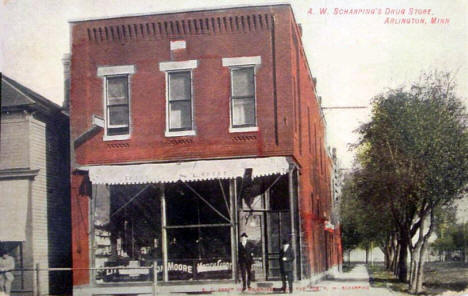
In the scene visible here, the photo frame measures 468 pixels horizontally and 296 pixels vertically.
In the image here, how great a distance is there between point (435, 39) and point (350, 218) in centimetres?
2248

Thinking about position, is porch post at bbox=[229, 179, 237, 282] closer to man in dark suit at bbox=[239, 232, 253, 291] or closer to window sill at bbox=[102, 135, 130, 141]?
man in dark suit at bbox=[239, 232, 253, 291]

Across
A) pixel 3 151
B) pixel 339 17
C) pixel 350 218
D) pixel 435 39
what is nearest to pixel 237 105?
pixel 339 17

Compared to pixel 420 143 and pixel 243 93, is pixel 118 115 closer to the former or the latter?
pixel 243 93

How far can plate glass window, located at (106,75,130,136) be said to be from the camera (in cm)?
1627

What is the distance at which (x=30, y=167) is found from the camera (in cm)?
1627

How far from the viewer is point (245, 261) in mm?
15234

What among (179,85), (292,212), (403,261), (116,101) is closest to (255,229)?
(292,212)

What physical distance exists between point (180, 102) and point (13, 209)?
15.3ft

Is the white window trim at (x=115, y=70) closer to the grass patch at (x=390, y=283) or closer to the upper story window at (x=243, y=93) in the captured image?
the upper story window at (x=243, y=93)

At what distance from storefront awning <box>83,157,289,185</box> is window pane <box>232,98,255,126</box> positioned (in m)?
0.92

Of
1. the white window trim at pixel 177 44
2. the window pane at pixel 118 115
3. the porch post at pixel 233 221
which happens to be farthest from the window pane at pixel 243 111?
the window pane at pixel 118 115

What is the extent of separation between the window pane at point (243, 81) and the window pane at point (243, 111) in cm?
22

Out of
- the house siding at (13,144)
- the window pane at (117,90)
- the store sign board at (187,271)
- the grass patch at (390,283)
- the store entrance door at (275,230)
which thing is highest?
the window pane at (117,90)

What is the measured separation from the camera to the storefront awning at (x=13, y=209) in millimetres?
15570
